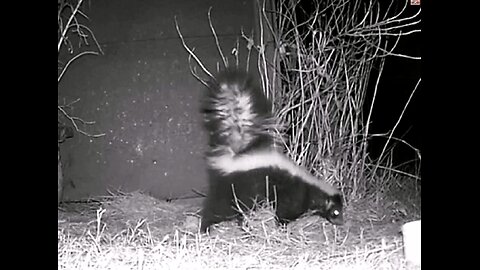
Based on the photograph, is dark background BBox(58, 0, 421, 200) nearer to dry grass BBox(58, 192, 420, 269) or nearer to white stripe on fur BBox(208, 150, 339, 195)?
dry grass BBox(58, 192, 420, 269)

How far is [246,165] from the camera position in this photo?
159 inches

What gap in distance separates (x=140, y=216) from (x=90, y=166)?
76 centimetres

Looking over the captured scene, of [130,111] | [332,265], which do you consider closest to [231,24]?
[130,111]

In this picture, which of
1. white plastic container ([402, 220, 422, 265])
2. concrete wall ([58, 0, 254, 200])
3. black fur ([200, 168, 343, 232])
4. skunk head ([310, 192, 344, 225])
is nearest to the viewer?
white plastic container ([402, 220, 422, 265])

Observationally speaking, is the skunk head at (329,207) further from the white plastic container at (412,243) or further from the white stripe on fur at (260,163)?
the white plastic container at (412,243)

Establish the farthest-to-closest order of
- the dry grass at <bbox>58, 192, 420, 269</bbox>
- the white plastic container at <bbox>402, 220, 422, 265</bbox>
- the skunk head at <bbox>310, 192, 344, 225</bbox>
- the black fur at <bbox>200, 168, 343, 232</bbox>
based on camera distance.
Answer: the skunk head at <bbox>310, 192, 344, 225</bbox> → the black fur at <bbox>200, 168, 343, 232</bbox> → the dry grass at <bbox>58, 192, 420, 269</bbox> → the white plastic container at <bbox>402, 220, 422, 265</bbox>

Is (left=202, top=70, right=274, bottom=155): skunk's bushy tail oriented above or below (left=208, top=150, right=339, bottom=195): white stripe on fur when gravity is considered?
above

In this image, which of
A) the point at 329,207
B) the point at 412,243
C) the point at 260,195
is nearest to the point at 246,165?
the point at 260,195

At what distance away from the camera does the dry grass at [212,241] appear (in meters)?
3.26

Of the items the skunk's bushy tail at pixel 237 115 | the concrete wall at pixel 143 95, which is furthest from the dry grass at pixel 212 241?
the skunk's bushy tail at pixel 237 115

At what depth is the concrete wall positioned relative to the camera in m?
4.81

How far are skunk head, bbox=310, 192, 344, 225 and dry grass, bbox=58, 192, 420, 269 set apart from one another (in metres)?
0.06

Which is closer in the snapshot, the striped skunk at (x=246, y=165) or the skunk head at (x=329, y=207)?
the striped skunk at (x=246, y=165)

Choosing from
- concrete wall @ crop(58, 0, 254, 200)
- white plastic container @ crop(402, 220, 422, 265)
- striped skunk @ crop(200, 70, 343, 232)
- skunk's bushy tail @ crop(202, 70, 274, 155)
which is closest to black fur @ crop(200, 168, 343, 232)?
striped skunk @ crop(200, 70, 343, 232)
